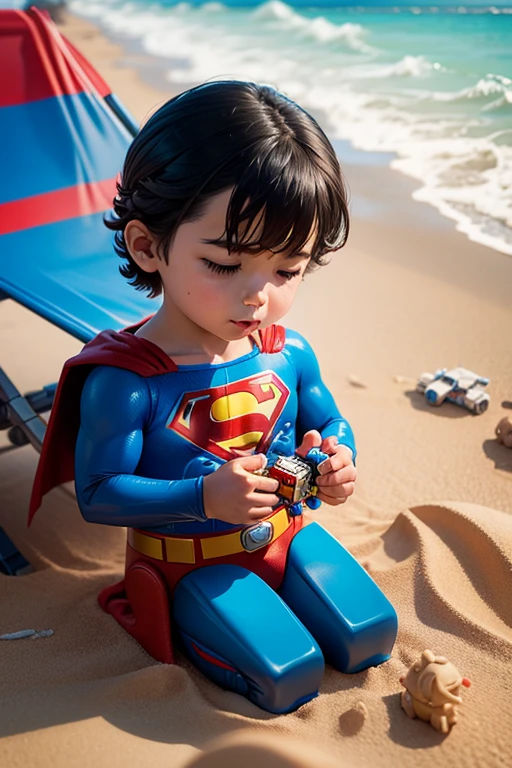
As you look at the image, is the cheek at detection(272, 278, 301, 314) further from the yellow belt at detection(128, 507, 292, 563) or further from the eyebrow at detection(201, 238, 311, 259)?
the yellow belt at detection(128, 507, 292, 563)

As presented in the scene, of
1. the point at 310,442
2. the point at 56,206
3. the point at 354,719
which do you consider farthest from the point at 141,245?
the point at 56,206

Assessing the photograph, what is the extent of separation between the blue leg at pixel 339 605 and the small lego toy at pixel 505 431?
1058mm

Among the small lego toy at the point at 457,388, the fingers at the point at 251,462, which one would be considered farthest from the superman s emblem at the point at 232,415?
the small lego toy at the point at 457,388

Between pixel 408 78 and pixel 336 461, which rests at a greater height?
pixel 336 461

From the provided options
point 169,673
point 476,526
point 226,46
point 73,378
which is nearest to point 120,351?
point 73,378

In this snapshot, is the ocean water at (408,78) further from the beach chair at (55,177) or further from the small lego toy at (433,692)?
the small lego toy at (433,692)

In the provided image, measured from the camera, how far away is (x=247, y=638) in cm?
152

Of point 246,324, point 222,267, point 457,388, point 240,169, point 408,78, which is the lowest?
point 408,78

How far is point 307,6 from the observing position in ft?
45.5

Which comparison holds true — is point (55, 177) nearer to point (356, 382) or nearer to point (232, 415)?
point (356, 382)

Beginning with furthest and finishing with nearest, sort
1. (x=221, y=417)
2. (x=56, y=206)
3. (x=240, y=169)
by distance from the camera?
(x=56, y=206), (x=221, y=417), (x=240, y=169)

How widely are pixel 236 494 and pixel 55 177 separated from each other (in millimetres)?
1721

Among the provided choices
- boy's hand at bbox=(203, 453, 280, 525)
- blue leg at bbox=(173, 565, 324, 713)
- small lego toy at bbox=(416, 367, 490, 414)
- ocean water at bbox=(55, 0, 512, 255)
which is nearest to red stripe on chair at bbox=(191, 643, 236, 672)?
blue leg at bbox=(173, 565, 324, 713)

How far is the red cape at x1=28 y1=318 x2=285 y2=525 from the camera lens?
62.2 inches
